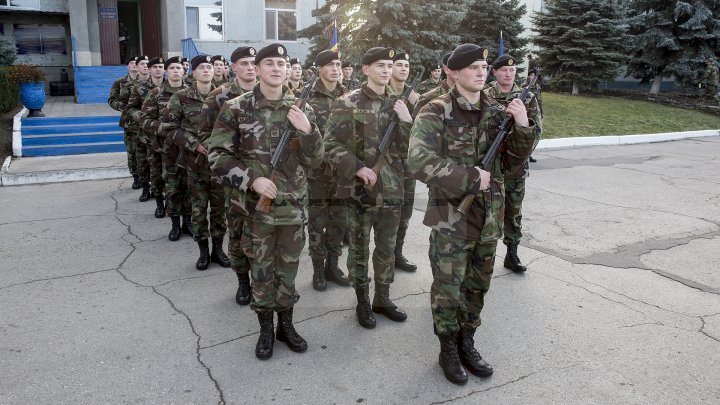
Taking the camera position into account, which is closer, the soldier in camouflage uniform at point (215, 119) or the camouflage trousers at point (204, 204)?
the soldier in camouflage uniform at point (215, 119)

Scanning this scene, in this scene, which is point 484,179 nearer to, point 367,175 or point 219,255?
point 367,175

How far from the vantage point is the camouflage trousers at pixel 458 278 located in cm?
341

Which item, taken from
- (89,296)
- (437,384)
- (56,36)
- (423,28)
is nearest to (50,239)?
(89,296)

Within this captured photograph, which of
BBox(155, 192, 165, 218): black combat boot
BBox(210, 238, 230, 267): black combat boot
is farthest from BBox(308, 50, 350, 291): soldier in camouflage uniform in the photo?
BBox(155, 192, 165, 218): black combat boot

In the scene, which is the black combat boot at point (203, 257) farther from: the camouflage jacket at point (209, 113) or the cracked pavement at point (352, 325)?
the camouflage jacket at point (209, 113)

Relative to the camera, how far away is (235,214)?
4.15 meters

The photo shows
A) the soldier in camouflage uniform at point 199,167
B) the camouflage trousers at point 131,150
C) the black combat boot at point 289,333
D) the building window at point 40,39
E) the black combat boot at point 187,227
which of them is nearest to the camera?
the black combat boot at point 289,333

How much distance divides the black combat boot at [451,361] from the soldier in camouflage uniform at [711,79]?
22.5m

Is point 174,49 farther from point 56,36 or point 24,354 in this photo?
point 24,354

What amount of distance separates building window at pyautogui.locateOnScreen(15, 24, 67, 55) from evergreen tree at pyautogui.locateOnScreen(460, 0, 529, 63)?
46.6 feet

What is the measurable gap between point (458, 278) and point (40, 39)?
21.0m

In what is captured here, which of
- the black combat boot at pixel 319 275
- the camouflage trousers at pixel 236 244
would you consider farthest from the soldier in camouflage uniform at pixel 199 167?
the black combat boot at pixel 319 275

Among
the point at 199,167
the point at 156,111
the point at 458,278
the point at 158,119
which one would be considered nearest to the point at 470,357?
the point at 458,278

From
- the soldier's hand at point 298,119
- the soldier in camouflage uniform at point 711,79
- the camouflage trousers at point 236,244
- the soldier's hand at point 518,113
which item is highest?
the soldier in camouflage uniform at point 711,79
